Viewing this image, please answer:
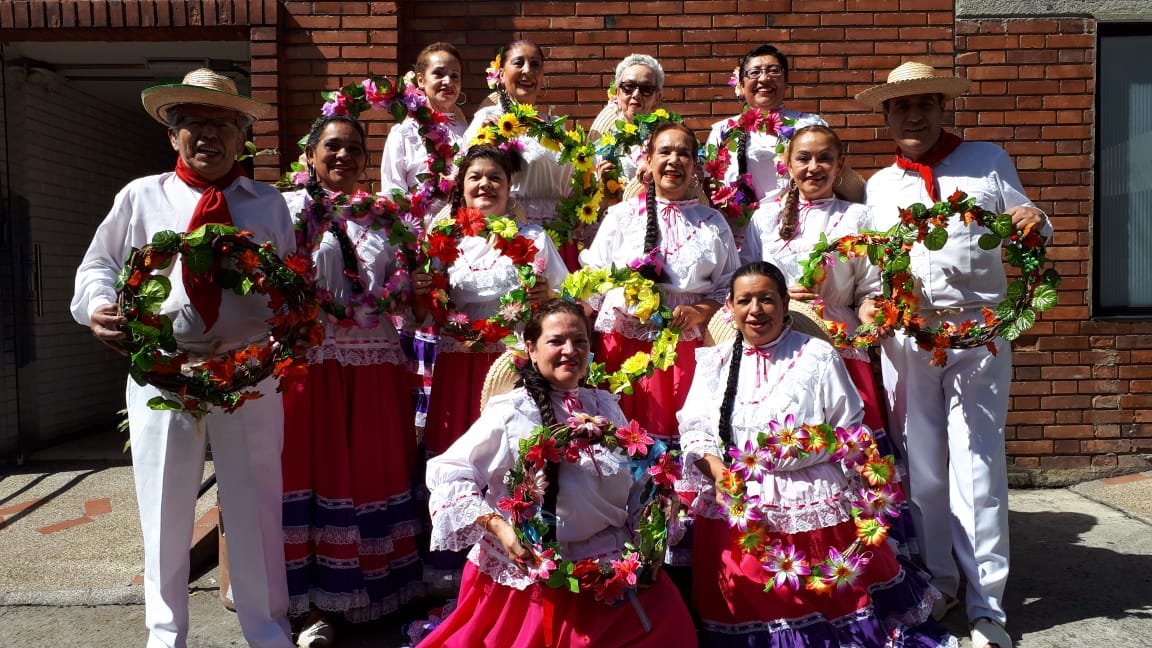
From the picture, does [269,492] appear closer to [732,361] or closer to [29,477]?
[732,361]

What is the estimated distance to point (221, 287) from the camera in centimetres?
378

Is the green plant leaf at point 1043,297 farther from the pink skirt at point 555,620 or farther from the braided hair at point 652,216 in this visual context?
the pink skirt at point 555,620

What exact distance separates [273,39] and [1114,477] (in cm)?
675

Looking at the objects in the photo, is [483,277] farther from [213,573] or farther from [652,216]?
[213,573]

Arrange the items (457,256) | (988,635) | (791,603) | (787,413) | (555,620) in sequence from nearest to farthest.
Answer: (555,620) → (791,603) → (787,413) → (988,635) → (457,256)

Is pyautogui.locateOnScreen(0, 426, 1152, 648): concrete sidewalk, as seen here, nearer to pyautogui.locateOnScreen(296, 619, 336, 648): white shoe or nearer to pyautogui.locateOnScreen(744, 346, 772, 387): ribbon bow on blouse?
pyautogui.locateOnScreen(296, 619, 336, 648): white shoe

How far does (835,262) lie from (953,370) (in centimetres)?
76

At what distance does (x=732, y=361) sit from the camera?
426 centimetres

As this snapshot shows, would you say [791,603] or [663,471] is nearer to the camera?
[663,471]

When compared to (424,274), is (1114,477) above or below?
below

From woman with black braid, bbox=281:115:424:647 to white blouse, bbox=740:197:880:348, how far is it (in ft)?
6.47

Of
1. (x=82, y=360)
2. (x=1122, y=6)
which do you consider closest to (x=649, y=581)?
(x=1122, y=6)

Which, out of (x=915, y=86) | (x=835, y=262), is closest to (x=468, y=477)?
(x=835, y=262)

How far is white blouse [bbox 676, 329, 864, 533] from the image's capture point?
4.04 m
